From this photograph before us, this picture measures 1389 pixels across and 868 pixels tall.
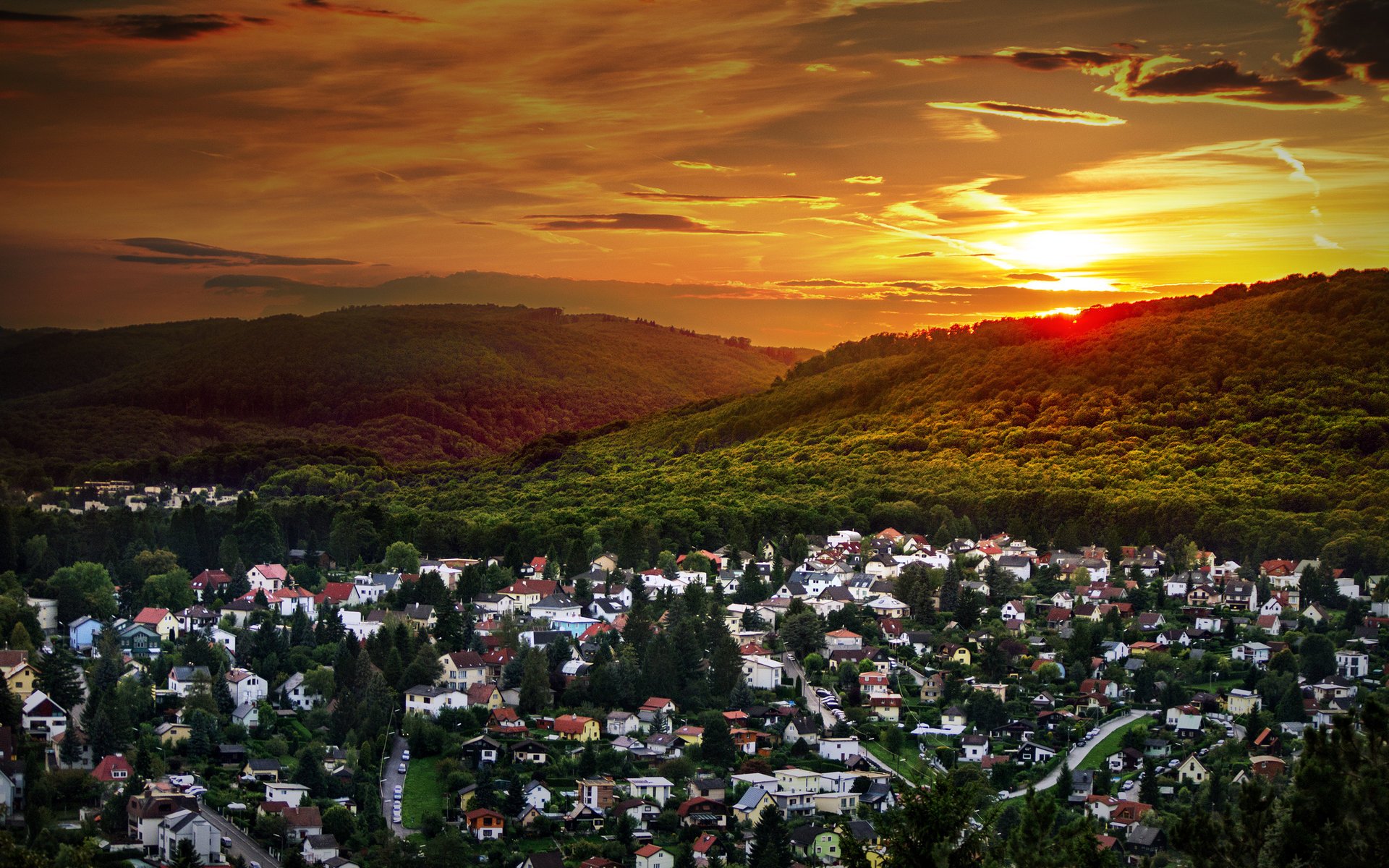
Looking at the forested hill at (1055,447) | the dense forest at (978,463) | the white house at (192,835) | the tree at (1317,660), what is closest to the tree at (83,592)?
the dense forest at (978,463)

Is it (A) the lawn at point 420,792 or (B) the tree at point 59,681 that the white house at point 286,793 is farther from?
(B) the tree at point 59,681

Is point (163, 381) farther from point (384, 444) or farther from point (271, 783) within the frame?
point (271, 783)

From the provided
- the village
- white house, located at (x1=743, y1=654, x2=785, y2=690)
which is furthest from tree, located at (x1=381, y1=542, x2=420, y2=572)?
white house, located at (x1=743, y1=654, x2=785, y2=690)

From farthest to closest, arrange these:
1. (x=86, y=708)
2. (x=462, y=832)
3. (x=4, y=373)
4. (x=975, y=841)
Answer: (x=4, y=373) → (x=86, y=708) → (x=462, y=832) → (x=975, y=841)

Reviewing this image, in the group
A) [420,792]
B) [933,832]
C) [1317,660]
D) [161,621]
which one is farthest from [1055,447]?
[933,832]

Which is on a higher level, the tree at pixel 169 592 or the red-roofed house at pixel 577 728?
the tree at pixel 169 592

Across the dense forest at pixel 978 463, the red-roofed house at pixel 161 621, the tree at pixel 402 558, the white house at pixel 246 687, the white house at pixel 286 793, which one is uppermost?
the dense forest at pixel 978 463

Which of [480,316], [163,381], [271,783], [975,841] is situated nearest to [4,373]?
[163,381]
